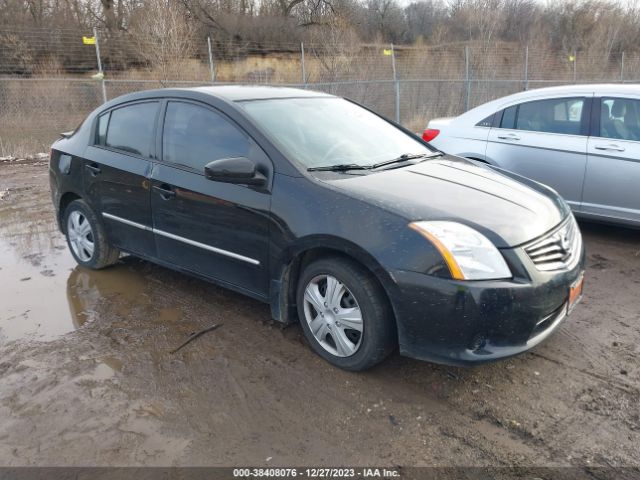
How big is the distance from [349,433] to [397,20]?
41.6 meters

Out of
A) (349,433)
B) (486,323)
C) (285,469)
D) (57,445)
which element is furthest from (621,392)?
(57,445)

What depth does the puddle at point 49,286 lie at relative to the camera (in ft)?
12.8

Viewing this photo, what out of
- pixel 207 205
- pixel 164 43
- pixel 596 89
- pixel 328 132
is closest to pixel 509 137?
pixel 596 89

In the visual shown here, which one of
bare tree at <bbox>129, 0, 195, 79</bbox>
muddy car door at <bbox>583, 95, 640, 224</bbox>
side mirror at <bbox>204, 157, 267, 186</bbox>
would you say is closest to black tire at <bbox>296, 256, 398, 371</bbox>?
side mirror at <bbox>204, 157, 267, 186</bbox>

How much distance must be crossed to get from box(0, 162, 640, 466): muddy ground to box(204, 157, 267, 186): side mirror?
108 cm

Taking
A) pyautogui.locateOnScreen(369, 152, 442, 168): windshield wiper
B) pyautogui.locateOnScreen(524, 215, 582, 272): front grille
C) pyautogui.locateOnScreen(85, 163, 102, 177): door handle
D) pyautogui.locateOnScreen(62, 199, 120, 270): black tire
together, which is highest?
pyautogui.locateOnScreen(369, 152, 442, 168): windshield wiper

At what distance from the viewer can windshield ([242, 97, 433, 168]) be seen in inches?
137

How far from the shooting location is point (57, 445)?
101 inches

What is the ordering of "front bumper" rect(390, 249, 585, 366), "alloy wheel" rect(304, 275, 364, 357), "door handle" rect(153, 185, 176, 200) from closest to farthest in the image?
"front bumper" rect(390, 249, 585, 366) → "alloy wheel" rect(304, 275, 364, 357) → "door handle" rect(153, 185, 176, 200)

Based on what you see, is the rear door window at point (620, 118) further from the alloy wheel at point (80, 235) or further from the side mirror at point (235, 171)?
the alloy wheel at point (80, 235)

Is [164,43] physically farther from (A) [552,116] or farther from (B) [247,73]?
(A) [552,116]

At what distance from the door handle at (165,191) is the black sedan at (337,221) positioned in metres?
0.01

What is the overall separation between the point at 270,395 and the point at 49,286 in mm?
2716

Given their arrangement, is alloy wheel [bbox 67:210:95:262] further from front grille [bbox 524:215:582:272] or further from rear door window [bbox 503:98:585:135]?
rear door window [bbox 503:98:585:135]
